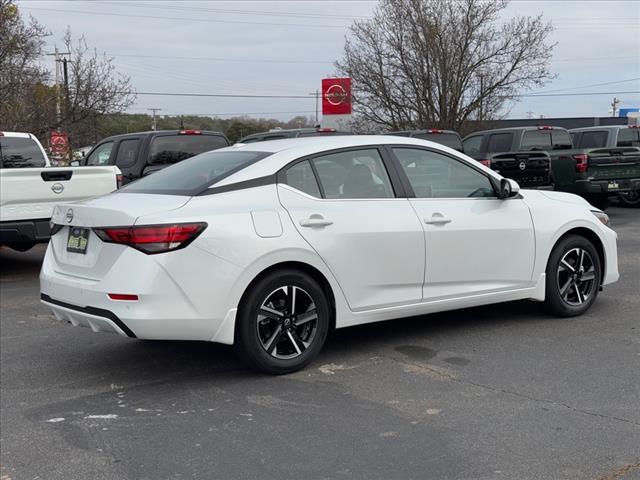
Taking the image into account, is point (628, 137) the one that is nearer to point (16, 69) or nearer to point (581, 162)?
point (581, 162)

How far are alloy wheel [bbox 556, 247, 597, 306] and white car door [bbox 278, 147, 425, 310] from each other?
163cm

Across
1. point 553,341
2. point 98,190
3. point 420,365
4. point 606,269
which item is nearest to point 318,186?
point 420,365

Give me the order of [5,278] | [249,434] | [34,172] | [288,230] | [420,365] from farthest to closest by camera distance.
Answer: [5,278]
[34,172]
[420,365]
[288,230]
[249,434]

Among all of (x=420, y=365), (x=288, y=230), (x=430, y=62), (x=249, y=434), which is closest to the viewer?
(x=249, y=434)

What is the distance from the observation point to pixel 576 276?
21.3 ft

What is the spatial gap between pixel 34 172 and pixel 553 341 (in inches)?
256

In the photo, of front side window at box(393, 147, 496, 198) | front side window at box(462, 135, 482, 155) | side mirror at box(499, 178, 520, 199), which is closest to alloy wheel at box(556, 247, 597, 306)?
side mirror at box(499, 178, 520, 199)

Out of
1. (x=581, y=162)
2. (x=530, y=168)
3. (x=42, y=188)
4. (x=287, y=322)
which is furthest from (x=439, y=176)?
(x=530, y=168)

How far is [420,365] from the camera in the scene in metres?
5.23

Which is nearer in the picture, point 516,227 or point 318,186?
point 318,186

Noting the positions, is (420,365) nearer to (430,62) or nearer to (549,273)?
(549,273)

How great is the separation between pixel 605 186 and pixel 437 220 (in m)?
9.97

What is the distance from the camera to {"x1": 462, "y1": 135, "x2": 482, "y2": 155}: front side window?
16730 mm

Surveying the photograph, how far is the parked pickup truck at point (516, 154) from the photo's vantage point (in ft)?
49.1
